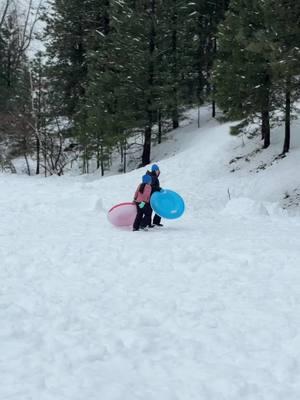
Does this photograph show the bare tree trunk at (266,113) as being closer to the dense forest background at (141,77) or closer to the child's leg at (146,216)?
the dense forest background at (141,77)

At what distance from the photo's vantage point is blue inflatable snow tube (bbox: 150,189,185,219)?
454 inches

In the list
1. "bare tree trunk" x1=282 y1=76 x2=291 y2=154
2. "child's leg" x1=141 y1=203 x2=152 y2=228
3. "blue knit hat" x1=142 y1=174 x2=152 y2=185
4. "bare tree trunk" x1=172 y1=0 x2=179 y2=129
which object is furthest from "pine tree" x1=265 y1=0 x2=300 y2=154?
"bare tree trunk" x1=172 y1=0 x2=179 y2=129

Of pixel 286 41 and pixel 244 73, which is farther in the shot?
pixel 244 73

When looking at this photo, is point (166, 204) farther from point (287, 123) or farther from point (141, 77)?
point (141, 77)

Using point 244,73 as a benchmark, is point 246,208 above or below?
below

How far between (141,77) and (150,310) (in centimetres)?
2223

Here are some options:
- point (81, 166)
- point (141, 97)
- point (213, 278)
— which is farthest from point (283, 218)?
point (81, 166)

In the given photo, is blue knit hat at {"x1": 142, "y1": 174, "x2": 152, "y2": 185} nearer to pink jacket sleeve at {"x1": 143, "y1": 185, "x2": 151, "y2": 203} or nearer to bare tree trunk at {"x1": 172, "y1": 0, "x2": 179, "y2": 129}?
pink jacket sleeve at {"x1": 143, "y1": 185, "x2": 151, "y2": 203}

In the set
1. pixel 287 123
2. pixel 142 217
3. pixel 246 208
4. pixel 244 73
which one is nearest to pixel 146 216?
pixel 142 217

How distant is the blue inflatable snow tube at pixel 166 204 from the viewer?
11.5 metres

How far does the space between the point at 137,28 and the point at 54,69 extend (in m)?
9.13

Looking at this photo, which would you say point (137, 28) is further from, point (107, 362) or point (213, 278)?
point (107, 362)

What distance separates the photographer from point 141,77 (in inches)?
1036

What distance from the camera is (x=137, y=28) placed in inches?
1019
